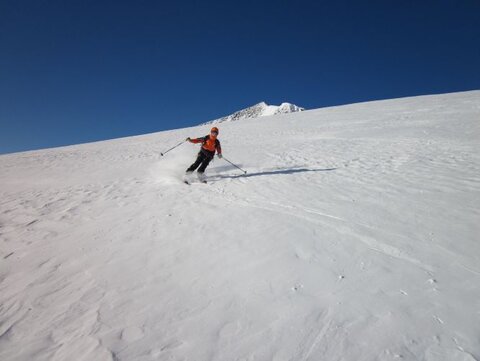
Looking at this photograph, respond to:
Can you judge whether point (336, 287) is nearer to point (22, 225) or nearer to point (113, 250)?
point (113, 250)

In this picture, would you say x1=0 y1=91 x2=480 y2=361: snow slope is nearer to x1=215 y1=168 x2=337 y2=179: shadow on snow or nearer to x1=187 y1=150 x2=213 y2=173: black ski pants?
x1=215 y1=168 x2=337 y2=179: shadow on snow

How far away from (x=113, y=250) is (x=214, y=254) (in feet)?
6.29

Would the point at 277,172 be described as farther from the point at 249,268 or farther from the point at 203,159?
the point at 249,268

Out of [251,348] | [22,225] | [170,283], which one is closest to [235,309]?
[251,348]

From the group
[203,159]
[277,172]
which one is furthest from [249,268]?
[277,172]

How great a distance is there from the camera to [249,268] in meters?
4.41

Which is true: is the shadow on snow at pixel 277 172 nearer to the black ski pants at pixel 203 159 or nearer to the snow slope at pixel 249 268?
the snow slope at pixel 249 268

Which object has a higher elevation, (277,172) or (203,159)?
(203,159)

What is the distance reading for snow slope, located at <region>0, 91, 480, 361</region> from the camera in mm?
3074

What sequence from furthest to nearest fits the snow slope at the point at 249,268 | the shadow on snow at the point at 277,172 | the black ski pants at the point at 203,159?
the shadow on snow at the point at 277,172, the black ski pants at the point at 203,159, the snow slope at the point at 249,268

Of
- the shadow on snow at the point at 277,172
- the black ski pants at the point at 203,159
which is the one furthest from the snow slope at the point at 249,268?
the black ski pants at the point at 203,159

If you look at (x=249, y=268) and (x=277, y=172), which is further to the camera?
(x=277, y=172)

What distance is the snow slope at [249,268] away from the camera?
10.1 feet

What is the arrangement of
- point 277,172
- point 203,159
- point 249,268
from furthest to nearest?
point 277,172
point 203,159
point 249,268
